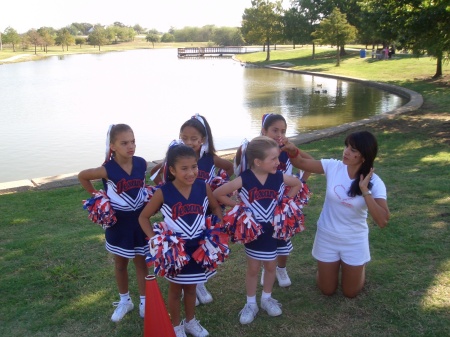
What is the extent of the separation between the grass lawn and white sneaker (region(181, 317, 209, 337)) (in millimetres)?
72

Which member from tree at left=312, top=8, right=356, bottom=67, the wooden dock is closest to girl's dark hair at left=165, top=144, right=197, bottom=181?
tree at left=312, top=8, right=356, bottom=67

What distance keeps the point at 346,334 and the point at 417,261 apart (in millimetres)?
1257

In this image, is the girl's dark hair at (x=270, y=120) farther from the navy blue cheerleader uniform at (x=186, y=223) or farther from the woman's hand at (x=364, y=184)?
the navy blue cheerleader uniform at (x=186, y=223)

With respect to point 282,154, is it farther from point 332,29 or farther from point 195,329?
point 332,29

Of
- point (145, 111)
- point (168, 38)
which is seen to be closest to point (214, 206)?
point (145, 111)

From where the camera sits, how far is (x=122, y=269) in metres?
3.39

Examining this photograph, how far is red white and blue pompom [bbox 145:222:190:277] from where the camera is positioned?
9.30ft

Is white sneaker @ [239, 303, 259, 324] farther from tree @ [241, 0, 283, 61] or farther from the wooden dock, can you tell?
the wooden dock

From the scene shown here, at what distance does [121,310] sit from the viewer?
3410mm

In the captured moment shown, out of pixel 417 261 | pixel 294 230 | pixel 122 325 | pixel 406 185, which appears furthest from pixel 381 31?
pixel 122 325

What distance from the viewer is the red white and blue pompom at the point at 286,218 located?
319cm

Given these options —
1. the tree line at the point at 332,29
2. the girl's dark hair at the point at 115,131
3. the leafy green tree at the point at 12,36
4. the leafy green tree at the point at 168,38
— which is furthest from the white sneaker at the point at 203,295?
the leafy green tree at the point at 168,38

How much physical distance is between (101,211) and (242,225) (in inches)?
38.2

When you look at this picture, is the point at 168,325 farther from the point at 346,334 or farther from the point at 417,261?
the point at 417,261
